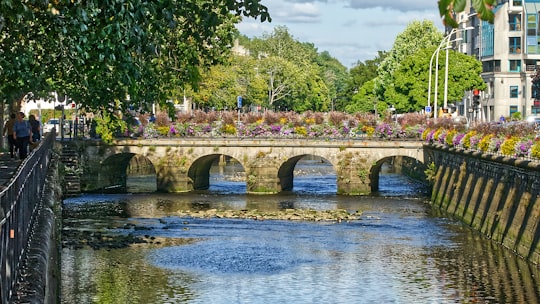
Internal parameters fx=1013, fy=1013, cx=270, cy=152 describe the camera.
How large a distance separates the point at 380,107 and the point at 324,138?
5464 centimetres

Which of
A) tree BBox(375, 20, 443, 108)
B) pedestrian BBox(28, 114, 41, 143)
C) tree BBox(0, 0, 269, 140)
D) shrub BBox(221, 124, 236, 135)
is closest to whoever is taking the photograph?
tree BBox(0, 0, 269, 140)

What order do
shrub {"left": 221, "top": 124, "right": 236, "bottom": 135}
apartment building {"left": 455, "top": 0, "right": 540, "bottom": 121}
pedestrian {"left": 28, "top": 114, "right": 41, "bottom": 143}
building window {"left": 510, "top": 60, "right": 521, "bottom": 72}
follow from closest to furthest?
pedestrian {"left": 28, "top": 114, "right": 41, "bottom": 143}
shrub {"left": 221, "top": 124, "right": 236, "bottom": 135}
apartment building {"left": 455, "top": 0, "right": 540, "bottom": 121}
building window {"left": 510, "top": 60, "right": 521, "bottom": 72}

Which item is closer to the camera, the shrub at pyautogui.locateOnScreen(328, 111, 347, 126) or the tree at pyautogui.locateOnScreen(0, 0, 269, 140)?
the tree at pyautogui.locateOnScreen(0, 0, 269, 140)

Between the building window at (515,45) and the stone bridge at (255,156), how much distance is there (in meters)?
51.1

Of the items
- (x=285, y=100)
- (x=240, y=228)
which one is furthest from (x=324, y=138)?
(x=285, y=100)

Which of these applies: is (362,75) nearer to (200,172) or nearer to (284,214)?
(200,172)

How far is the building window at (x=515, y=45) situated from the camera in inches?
4397

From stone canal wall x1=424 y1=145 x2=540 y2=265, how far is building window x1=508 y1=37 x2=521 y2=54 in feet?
185

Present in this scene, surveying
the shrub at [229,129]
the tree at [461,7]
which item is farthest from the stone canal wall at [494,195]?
the tree at [461,7]

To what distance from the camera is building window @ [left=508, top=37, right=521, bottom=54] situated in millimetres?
111688

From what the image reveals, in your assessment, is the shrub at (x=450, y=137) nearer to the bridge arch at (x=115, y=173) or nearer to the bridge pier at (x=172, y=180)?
the bridge pier at (x=172, y=180)

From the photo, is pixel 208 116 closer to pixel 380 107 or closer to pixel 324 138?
pixel 324 138

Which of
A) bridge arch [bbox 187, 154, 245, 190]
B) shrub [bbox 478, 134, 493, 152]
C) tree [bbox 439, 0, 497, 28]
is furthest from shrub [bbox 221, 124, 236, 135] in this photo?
tree [bbox 439, 0, 497, 28]

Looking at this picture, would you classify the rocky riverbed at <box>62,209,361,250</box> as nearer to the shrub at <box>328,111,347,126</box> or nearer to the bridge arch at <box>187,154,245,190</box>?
the bridge arch at <box>187,154,245,190</box>
